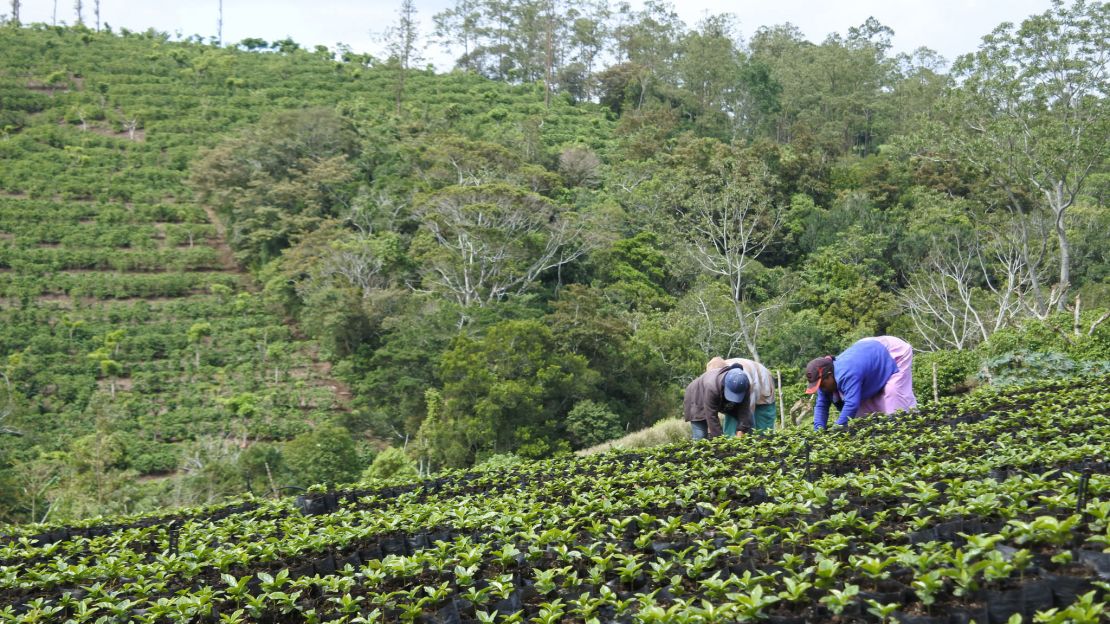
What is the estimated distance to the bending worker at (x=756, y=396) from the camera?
23.1 feet

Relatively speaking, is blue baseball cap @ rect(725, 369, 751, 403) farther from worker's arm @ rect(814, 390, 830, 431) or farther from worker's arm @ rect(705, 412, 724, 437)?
worker's arm @ rect(814, 390, 830, 431)

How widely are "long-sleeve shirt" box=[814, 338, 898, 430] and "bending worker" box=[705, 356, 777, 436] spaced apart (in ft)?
1.60

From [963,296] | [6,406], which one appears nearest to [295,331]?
[6,406]

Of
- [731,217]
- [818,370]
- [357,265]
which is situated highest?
[731,217]

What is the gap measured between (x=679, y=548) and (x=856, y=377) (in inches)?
148

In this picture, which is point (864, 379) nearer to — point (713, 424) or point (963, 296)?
point (713, 424)

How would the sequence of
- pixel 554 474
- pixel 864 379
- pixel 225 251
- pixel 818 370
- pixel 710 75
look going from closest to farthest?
pixel 554 474 < pixel 818 370 < pixel 864 379 < pixel 225 251 < pixel 710 75

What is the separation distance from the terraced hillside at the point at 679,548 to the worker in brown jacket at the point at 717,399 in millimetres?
1290

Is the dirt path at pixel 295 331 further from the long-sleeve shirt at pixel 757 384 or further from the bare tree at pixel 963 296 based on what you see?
the long-sleeve shirt at pixel 757 384

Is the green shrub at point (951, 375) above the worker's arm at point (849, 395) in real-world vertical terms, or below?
below

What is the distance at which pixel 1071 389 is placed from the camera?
6809mm

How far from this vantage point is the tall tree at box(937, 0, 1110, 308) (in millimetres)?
20141

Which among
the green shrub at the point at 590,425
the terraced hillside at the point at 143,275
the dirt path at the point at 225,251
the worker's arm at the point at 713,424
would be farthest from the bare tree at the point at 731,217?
the worker's arm at the point at 713,424

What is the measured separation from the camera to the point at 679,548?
341 centimetres
